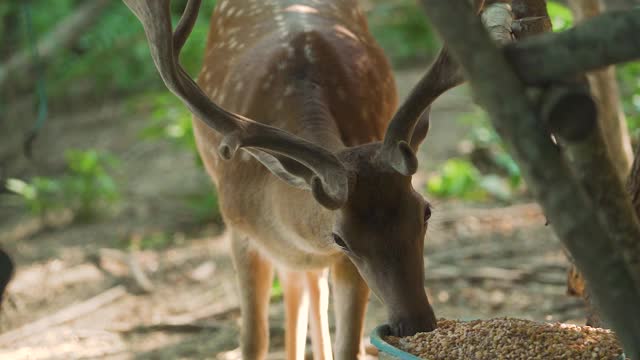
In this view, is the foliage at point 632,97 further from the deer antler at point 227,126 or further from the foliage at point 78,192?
the foliage at point 78,192

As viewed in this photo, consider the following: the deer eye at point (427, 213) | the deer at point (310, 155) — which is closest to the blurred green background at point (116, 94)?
the deer at point (310, 155)

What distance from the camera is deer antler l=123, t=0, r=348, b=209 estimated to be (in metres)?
3.50

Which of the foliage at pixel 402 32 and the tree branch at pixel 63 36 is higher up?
the tree branch at pixel 63 36

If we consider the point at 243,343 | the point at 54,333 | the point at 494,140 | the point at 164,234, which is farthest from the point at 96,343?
the point at 494,140

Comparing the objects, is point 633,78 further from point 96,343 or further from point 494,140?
point 96,343

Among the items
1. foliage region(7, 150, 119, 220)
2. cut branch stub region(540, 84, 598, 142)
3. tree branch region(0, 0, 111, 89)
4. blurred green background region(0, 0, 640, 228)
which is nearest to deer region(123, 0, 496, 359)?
cut branch stub region(540, 84, 598, 142)

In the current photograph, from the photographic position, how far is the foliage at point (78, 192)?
8.27 metres

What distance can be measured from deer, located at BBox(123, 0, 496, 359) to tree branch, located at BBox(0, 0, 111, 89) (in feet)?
15.0

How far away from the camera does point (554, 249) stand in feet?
23.2

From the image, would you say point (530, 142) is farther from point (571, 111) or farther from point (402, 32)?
point (402, 32)

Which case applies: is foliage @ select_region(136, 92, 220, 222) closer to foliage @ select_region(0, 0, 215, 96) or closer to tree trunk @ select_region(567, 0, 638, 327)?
foliage @ select_region(0, 0, 215, 96)

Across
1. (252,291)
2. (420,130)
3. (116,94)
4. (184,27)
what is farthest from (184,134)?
(116,94)

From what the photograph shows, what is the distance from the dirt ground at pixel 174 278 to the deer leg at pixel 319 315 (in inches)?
26.3

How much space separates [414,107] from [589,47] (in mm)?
1384
